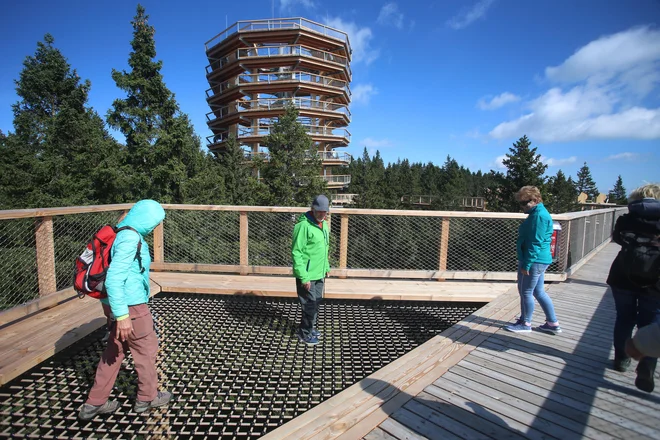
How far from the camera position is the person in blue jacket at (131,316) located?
2260 millimetres

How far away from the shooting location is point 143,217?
240cm

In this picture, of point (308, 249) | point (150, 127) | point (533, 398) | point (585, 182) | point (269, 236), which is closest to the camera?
point (533, 398)

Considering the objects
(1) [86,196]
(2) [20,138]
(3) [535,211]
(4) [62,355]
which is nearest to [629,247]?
(3) [535,211]

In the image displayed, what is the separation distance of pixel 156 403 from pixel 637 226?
406 centimetres

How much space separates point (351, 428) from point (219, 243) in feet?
18.7

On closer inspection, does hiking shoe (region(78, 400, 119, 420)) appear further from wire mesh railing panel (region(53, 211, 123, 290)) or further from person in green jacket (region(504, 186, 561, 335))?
person in green jacket (region(504, 186, 561, 335))

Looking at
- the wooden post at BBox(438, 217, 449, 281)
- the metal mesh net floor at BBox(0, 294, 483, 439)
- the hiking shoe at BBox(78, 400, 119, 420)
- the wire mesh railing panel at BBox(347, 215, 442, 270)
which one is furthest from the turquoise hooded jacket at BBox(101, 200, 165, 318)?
the wire mesh railing panel at BBox(347, 215, 442, 270)

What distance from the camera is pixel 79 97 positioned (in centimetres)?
2377

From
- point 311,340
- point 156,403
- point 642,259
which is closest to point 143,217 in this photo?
point 156,403

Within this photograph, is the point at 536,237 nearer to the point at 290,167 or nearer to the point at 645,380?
the point at 645,380

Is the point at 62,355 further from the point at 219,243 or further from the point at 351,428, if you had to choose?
the point at 219,243

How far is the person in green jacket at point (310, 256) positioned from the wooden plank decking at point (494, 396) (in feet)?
3.90

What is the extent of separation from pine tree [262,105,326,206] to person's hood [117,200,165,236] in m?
17.7

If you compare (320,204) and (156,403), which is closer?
(156,403)
